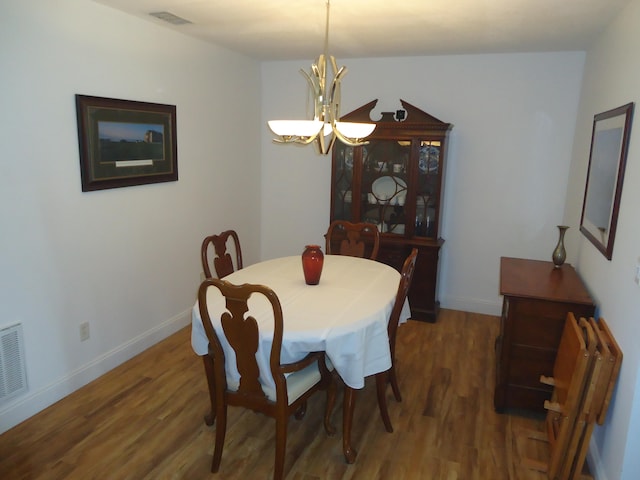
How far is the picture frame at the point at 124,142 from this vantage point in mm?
2842

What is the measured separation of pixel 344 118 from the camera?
4270 mm

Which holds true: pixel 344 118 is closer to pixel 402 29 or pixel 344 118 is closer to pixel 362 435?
pixel 402 29

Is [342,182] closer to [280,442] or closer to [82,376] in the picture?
[82,376]

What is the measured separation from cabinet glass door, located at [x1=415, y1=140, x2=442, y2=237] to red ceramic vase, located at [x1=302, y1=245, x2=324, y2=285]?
5.77 feet

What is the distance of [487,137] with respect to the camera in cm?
418

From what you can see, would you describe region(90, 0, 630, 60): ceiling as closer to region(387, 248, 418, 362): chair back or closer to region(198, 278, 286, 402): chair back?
region(387, 248, 418, 362): chair back

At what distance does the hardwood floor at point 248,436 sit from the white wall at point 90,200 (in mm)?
276

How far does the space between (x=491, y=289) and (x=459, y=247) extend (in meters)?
0.48

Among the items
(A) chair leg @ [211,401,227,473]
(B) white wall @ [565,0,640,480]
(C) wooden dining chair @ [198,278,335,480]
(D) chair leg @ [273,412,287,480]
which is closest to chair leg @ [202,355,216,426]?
(C) wooden dining chair @ [198,278,335,480]

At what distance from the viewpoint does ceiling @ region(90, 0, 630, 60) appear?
8.75 feet

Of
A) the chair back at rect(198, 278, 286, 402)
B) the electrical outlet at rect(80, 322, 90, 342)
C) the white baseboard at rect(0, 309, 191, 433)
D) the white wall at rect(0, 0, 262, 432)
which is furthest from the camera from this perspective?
the electrical outlet at rect(80, 322, 90, 342)

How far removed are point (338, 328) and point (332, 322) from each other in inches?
2.1

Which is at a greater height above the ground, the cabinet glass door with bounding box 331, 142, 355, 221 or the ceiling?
the ceiling

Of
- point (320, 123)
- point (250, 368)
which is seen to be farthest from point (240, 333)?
point (320, 123)
